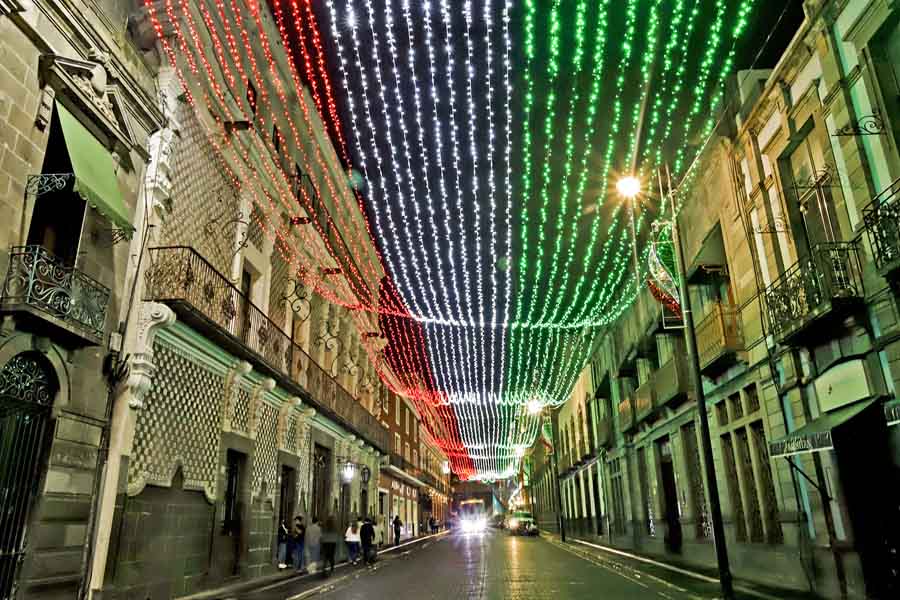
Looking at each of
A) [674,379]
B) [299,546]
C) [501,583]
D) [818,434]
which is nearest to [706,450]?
[818,434]

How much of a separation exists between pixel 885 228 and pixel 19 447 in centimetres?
1180

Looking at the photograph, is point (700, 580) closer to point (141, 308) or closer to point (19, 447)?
point (141, 308)

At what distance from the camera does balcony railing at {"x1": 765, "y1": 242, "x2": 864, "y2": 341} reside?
9.78 meters

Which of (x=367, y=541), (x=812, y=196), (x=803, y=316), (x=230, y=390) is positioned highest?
(x=812, y=196)

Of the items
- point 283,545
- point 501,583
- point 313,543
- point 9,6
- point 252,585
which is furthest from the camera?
point 283,545

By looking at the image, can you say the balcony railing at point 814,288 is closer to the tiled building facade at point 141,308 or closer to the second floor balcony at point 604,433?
the tiled building facade at point 141,308

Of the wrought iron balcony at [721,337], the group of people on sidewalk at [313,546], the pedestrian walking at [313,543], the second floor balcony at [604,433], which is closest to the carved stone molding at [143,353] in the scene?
the pedestrian walking at [313,543]

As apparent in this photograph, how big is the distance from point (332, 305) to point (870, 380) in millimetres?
18372

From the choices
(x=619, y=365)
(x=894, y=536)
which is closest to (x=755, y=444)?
(x=894, y=536)

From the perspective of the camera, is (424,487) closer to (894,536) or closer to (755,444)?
(755,444)

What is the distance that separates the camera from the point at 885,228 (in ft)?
28.3

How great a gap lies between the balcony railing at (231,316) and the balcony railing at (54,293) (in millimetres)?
1570

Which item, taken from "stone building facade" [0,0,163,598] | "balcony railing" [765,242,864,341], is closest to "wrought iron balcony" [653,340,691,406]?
"balcony railing" [765,242,864,341]

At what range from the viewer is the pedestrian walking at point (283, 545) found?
1706 cm
